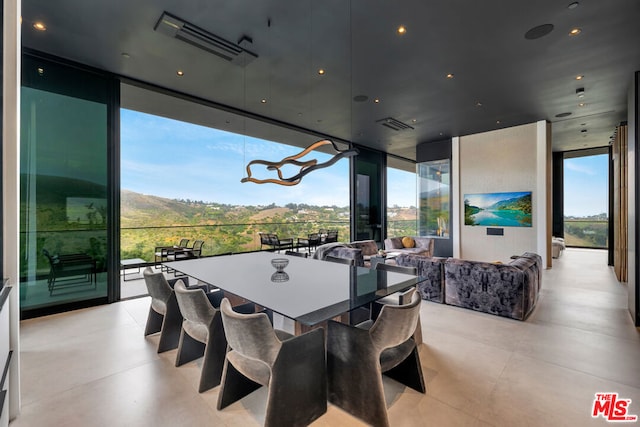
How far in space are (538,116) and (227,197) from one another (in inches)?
352

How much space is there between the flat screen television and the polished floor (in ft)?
11.9

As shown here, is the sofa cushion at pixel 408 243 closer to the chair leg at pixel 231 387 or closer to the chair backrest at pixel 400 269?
the chair backrest at pixel 400 269

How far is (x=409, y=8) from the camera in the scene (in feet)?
9.79

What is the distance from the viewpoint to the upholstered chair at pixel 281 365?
156cm

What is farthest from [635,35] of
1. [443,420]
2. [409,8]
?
[443,420]

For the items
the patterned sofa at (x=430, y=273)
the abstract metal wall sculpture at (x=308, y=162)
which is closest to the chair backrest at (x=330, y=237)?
the patterned sofa at (x=430, y=273)

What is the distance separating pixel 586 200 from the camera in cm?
1032

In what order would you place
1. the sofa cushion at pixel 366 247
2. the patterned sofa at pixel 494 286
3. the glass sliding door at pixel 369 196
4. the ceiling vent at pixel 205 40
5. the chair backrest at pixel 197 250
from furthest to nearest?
the glass sliding door at pixel 369 196, the sofa cushion at pixel 366 247, the chair backrest at pixel 197 250, the patterned sofa at pixel 494 286, the ceiling vent at pixel 205 40

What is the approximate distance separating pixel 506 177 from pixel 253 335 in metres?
7.84

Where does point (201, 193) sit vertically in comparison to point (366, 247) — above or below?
above

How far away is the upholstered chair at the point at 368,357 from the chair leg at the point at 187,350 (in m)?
1.32

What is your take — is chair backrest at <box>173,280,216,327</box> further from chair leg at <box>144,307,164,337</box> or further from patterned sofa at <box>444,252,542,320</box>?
patterned sofa at <box>444,252,542,320</box>
